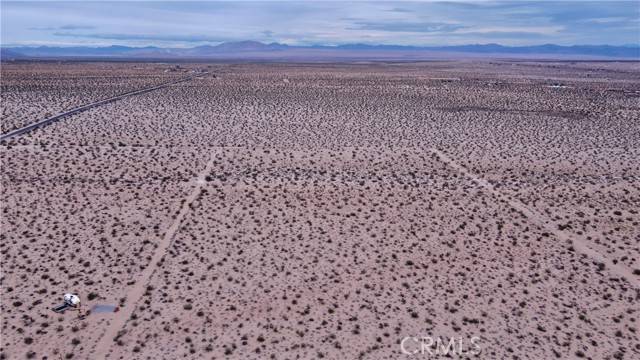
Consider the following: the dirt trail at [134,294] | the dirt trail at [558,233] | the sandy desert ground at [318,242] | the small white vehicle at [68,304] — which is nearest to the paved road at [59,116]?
the sandy desert ground at [318,242]

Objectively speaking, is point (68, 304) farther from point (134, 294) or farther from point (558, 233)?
point (558, 233)

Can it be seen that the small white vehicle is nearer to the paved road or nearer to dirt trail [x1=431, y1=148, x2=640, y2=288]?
dirt trail [x1=431, y1=148, x2=640, y2=288]

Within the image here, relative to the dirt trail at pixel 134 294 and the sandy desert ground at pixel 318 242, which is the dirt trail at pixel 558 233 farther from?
the dirt trail at pixel 134 294

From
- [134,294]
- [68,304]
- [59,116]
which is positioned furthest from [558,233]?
[59,116]

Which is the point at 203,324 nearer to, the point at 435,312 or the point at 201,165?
the point at 435,312

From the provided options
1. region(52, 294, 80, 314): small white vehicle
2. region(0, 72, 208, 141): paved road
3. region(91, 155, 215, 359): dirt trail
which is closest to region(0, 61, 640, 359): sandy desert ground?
region(91, 155, 215, 359): dirt trail

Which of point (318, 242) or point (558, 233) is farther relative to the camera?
point (558, 233)
